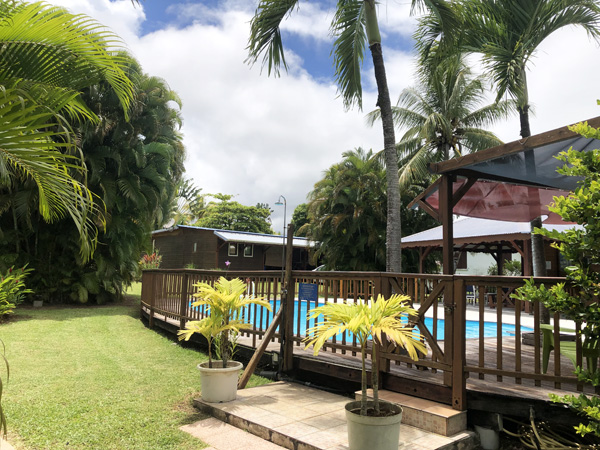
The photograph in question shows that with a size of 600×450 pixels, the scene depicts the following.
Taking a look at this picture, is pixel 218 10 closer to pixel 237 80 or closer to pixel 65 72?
pixel 237 80

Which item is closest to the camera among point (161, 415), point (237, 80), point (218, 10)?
point (161, 415)

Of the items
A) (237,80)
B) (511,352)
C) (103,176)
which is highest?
(237,80)

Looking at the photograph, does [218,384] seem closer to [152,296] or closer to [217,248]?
[152,296]

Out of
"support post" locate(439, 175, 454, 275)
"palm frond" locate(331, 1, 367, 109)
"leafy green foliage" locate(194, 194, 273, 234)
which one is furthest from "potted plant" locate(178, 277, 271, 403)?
"leafy green foliage" locate(194, 194, 273, 234)

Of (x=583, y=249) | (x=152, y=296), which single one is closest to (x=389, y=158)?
(x=583, y=249)

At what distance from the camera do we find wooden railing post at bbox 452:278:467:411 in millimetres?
3994

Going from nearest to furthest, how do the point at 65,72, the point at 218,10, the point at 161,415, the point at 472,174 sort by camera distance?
the point at 65,72 < the point at 161,415 < the point at 472,174 < the point at 218,10

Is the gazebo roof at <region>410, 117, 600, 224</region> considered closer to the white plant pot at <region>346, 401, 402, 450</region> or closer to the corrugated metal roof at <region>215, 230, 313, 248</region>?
the white plant pot at <region>346, 401, 402, 450</region>

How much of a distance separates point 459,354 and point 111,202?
1267cm

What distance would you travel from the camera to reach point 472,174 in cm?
589

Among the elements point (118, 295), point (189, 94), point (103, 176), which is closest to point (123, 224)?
point (103, 176)

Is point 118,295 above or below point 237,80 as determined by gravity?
below

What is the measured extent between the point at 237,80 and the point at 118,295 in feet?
29.7

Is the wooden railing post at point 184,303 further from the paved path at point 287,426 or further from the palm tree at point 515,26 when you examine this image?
the palm tree at point 515,26
